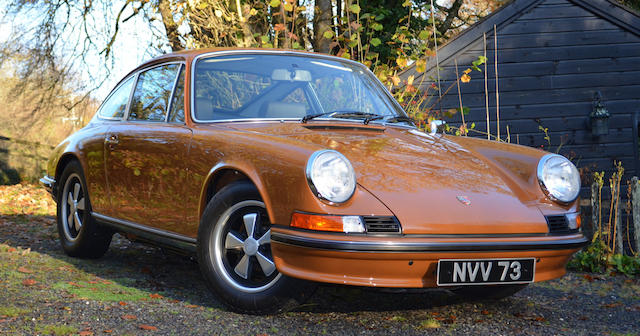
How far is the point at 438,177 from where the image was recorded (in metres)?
3.58

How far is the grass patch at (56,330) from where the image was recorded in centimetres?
316

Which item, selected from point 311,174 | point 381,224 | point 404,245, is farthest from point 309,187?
point 404,245

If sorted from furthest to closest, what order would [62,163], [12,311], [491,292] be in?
[62,163]
[491,292]
[12,311]

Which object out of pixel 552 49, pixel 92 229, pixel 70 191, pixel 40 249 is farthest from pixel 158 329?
pixel 552 49

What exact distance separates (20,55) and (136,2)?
13.9 ft

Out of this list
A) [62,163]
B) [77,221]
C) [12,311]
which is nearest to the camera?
[12,311]

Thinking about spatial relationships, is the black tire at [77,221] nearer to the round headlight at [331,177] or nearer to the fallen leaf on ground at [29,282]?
the fallen leaf on ground at [29,282]

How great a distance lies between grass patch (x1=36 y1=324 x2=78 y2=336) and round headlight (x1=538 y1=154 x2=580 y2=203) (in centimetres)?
253

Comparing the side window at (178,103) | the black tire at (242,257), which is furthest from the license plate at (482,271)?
the side window at (178,103)

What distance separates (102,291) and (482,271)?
2.25m

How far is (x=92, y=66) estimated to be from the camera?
47.0 ft

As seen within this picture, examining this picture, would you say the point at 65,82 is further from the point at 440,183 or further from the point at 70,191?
the point at 440,183

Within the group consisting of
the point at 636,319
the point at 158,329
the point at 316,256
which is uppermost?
the point at 316,256

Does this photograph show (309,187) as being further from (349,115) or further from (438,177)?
(349,115)
